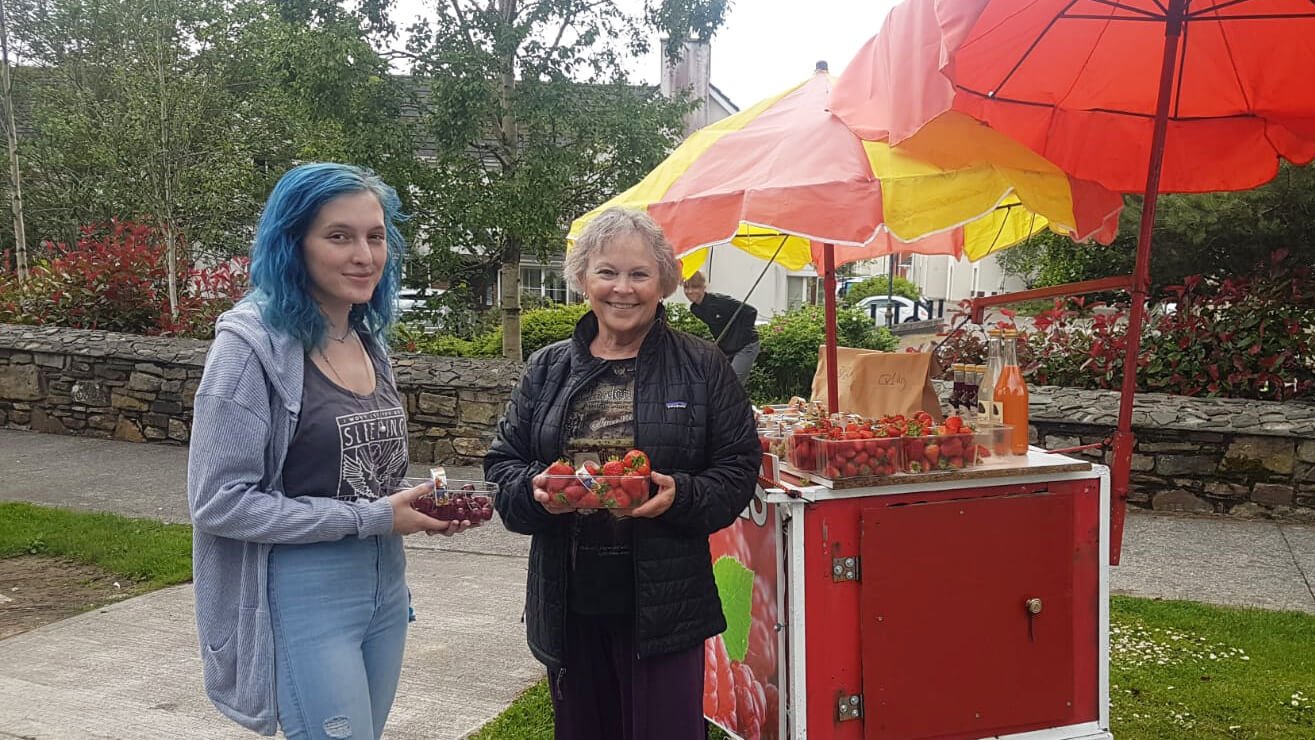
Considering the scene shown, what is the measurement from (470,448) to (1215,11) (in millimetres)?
6584

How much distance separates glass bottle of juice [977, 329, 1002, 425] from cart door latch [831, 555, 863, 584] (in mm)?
808

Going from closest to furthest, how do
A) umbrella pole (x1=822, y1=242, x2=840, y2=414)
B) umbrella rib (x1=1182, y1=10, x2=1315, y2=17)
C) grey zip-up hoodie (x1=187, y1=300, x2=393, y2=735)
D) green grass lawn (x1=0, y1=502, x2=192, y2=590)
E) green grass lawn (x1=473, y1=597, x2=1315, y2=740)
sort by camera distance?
grey zip-up hoodie (x1=187, y1=300, x2=393, y2=735), umbrella rib (x1=1182, y1=10, x2=1315, y2=17), green grass lawn (x1=473, y1=597, x2=1315, y2=740), umbrella pole (x1=822, y1=242, x2=840, y2=414), green grass lawn (x1=0, y1=502, x2=192, y2=590)

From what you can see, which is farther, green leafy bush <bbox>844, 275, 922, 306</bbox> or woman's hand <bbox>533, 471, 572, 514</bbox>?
green leafy bush <bbox>844, 275, 922, 306</bbox>

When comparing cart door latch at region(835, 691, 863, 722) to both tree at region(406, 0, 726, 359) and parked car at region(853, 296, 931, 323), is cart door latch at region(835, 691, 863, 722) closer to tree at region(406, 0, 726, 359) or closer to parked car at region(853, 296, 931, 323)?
tree at region(406, 0, 726, 359)

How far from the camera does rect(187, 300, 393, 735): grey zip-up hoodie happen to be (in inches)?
73.5

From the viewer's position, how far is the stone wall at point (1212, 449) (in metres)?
6.52

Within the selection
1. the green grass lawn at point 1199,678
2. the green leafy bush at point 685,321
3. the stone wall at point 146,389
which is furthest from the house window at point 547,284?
the green grass lawn at point 1199,678

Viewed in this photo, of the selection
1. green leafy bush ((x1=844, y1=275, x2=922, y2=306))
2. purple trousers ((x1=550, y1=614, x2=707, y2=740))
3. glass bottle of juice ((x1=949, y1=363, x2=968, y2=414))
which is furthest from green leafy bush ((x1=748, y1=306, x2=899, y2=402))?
green leafy bush ((x1=844, y1=275, x2=922, y2=306))

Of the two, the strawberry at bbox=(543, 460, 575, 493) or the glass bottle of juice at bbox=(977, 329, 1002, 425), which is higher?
the glass bottle of juice at bbox=(977, 329, 1002, 425)

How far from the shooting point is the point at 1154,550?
19.5ft

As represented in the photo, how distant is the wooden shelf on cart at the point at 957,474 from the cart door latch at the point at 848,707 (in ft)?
2.24

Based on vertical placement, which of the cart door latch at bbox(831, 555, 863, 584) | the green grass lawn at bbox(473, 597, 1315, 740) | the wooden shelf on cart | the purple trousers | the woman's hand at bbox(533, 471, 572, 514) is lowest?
the green grass lawn at bbox(473, 597, 1315, 740)

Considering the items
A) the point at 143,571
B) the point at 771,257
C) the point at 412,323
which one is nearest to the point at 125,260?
the point at 412,323

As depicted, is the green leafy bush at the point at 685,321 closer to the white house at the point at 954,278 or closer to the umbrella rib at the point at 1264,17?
the umbrella rib at the point at 1264,17
